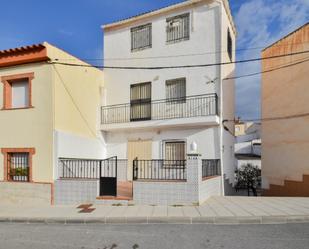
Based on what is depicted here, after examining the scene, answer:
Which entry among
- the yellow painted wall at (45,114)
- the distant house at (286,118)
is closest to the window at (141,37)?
the yellow painted wall at (45,114)

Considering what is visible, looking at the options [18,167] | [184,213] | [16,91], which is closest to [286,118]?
[184,213]

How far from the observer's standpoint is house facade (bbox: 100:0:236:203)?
12953 mm

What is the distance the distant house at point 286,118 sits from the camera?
12.2m

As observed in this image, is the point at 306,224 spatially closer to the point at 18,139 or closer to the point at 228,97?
the point at 228,97

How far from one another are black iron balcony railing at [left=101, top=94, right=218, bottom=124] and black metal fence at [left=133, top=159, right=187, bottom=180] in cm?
259

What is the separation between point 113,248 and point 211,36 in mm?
10819

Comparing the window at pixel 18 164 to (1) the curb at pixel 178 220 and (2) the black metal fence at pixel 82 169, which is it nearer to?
(2) the black metal fence at pixel 82 169

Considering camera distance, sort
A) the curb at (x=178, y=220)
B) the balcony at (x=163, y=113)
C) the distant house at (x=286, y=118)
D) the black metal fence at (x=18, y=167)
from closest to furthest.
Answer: the curb at (x=178, y=220) < the black metal fence at (x=18, y=167) < the distant house at (x=286, y=118) < the balcony at (x=163, y=113)

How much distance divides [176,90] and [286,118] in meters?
5.61

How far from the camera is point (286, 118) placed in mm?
13289

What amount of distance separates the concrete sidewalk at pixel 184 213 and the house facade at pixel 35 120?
1.54 m

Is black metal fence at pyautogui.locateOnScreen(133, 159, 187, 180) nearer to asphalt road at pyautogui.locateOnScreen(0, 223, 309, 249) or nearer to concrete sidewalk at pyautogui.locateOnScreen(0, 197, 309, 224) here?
concrete sidewalk at pyautogui.locateOnScreen(0, 197, 309, 224)

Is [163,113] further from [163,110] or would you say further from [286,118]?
[286,118]

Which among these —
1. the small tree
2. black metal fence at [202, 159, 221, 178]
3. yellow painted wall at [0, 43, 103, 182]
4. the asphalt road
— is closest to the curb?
the asphalt road
